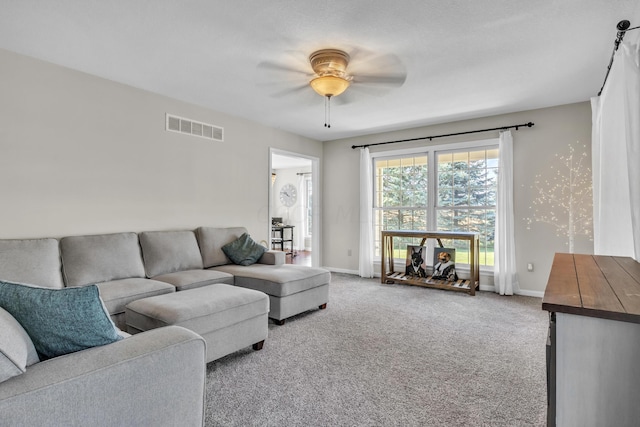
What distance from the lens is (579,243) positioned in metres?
4.09

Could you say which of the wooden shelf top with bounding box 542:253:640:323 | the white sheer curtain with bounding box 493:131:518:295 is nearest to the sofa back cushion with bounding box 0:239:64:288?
the wooden shelf top with bounding box 542:253:640:323

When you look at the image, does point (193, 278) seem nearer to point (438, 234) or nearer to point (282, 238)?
point (438, 234)

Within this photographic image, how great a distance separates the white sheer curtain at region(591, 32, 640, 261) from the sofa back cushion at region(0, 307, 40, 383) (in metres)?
2.90

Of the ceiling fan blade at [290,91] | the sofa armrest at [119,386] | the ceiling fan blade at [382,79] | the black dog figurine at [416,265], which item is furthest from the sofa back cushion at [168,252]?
the black dog figurine at [416,265]

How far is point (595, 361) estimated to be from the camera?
1103mm

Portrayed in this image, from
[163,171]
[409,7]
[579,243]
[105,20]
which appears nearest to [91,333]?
[105,20]

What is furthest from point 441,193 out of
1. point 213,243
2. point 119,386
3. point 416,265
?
point 119,386

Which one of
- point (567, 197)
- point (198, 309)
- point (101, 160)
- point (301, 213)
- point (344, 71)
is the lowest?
point (198, 309)

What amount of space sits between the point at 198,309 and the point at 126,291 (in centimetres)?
78

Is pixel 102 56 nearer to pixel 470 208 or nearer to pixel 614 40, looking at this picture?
pixel 614 40

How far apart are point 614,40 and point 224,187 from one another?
4130mm

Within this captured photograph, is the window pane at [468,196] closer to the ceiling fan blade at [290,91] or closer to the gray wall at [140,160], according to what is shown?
the gray wall at [140,160]

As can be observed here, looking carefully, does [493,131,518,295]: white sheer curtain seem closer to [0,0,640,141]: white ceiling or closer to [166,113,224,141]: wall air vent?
[0,0,640,141]: white ceiling

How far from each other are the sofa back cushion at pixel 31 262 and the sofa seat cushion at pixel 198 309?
797mm
